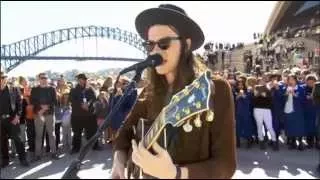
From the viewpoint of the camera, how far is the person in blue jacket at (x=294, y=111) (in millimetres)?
9586

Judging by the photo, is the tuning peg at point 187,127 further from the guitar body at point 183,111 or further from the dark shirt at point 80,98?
the dark shirt at point 80,98

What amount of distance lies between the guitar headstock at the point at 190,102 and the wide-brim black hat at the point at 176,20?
0.32 meters

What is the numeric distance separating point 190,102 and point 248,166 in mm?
6558

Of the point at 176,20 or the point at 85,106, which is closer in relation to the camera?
the point at 176,20

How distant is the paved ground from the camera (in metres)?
7.70

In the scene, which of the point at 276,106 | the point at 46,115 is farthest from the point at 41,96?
the point at 276,106

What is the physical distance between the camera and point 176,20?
7.25 feet

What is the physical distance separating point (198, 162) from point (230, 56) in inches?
1092

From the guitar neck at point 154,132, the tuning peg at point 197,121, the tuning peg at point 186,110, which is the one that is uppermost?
the tuning peg at point 186,110

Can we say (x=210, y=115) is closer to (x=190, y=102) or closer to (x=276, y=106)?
(x=190, y=102)

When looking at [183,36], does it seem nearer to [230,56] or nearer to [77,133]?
[77,133]

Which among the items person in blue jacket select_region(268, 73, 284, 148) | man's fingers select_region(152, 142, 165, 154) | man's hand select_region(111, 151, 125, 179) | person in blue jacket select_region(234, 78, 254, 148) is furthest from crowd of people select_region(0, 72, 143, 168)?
man's fingers select_region(152, 142, 165, 154)

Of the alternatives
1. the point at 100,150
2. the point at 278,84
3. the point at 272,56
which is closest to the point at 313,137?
the point at 278,84

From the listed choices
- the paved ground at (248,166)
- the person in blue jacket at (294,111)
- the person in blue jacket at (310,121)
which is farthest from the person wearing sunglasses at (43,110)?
the person in blue jacket at (310,121)
